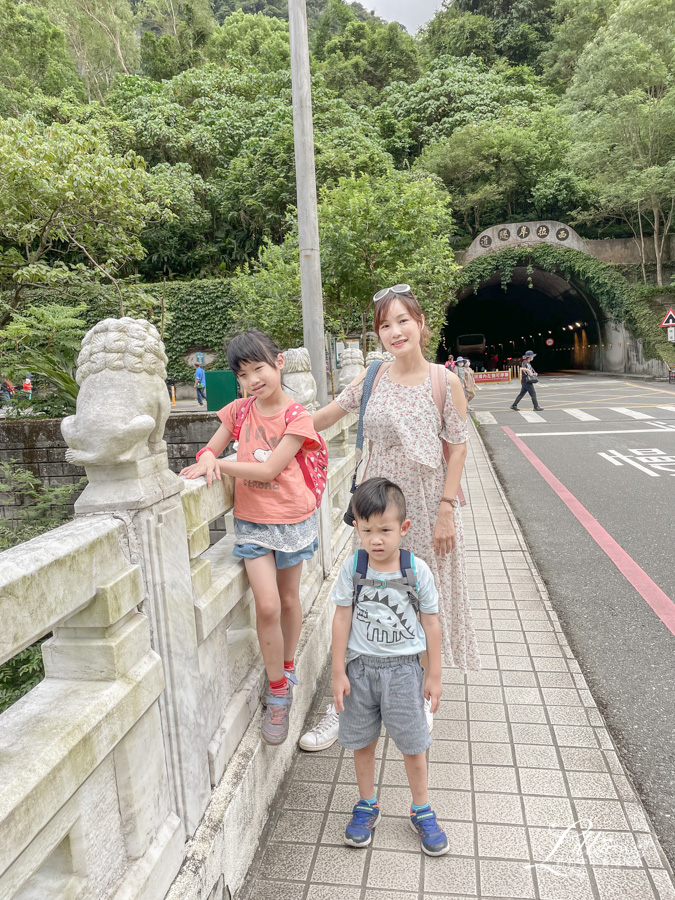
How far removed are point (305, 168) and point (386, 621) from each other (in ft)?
17.3

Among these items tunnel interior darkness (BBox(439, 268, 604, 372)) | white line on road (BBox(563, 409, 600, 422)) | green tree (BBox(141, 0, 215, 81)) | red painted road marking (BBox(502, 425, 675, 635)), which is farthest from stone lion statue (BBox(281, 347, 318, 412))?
green tree (BBox(141, 0, 215, 81))

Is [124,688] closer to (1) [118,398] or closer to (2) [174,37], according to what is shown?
(1) [118,398]

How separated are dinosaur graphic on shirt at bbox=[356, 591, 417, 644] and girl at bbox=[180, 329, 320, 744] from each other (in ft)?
1.27

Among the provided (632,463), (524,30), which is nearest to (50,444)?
(632,463)

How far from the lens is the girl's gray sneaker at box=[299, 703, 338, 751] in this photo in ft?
9.82

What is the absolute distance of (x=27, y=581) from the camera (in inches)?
48.1

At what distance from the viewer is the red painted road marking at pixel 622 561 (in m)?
A: 4.48

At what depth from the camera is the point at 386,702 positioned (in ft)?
7.38

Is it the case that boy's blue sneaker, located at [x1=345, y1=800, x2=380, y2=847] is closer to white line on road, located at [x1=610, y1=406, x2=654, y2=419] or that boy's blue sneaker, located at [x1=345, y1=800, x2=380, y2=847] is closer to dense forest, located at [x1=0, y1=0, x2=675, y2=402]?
dense forest, located at [x1=0, y1=0, x2=675, y2=402]

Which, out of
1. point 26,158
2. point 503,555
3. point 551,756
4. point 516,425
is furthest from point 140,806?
point 516,425

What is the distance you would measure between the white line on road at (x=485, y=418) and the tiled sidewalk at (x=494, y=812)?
12.0 m

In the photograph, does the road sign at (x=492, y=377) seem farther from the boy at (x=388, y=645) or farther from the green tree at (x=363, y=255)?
the boy at (x=388, y=645)

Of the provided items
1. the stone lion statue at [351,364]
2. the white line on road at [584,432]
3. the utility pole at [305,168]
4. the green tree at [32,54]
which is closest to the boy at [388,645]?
the utility pole at [305,168]

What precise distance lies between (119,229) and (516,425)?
9.31m
